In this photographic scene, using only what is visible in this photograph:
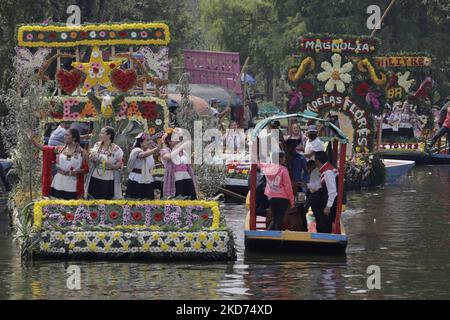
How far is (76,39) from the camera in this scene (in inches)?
1025

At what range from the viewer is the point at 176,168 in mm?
19688

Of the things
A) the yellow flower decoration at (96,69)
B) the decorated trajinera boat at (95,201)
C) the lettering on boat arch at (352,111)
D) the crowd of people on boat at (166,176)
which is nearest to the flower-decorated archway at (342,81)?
the lettering on boat arch at (352,111)

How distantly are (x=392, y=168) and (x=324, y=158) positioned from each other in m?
13.7

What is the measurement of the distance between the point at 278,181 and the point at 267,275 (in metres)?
1.89

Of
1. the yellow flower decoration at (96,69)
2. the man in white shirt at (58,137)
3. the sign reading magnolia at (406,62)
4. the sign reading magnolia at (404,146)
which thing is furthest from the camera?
the sign reading magnolia at (406,62)

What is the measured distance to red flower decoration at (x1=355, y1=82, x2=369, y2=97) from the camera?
3139 centimetres

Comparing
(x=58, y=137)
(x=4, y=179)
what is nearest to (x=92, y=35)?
(x=58, y=137)

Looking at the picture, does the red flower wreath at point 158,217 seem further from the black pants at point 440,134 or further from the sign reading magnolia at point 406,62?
the sign reading magnolia at point 406,62

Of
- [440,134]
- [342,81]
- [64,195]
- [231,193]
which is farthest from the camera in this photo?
[440,134]

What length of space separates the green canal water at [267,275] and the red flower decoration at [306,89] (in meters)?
9.45

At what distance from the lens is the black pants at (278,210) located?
19.1m

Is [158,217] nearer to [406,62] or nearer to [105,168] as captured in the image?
[105,168]
